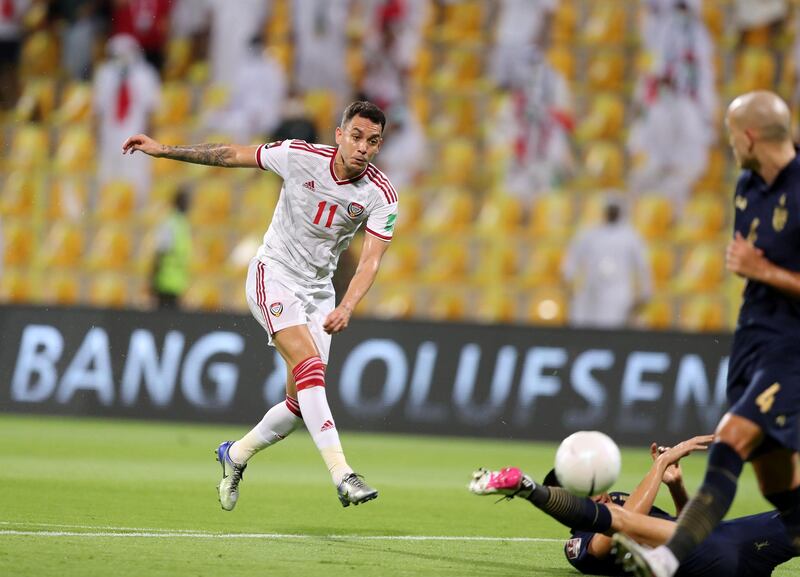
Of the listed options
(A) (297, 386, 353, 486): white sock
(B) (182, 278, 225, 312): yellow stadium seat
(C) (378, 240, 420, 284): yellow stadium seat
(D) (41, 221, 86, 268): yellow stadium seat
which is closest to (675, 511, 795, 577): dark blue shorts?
(A) (297, 386, 353, 486): white sock

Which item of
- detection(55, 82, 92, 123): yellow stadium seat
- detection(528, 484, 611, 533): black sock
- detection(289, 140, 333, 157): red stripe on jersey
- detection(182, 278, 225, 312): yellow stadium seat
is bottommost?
detection(182, 278, 225, 312): yellow stadium seat

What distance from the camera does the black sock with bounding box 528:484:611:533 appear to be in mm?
5859

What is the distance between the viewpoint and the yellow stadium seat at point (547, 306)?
16484mm

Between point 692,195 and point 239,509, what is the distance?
33.9ft

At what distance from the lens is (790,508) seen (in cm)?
568

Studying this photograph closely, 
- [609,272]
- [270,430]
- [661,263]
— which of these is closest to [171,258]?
[609,272]

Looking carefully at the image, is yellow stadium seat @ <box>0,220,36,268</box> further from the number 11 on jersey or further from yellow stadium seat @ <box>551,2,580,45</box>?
the number 11 on jersey

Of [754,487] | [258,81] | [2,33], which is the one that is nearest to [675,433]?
[754,487]

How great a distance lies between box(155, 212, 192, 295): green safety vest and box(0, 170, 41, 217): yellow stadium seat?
127 inches

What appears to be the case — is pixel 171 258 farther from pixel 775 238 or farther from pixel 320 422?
pixel 775 238

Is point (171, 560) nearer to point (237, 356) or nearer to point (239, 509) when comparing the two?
point (239, 509)

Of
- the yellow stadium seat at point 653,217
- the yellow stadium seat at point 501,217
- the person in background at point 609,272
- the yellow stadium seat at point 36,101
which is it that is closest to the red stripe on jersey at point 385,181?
the person in background at point 609,272

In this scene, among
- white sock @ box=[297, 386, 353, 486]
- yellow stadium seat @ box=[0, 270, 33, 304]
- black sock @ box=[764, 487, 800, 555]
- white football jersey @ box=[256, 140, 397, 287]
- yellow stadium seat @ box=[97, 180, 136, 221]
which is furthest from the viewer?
yellow stadium seat @ box=[97, 180, 136, 221]

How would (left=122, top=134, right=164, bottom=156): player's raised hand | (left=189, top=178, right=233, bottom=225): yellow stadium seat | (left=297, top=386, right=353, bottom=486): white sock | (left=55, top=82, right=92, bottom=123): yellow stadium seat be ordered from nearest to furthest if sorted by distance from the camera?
(left=297, top=386, right=353, bottom=486): white sock
(left=122, top=134, right=164, bottom=156): player's raised hand
(left=189, top=178, right=233, bottom=225): yellow stadium seat
(left=55, top=82, right=92, bottom=123): yellow stadium seat
